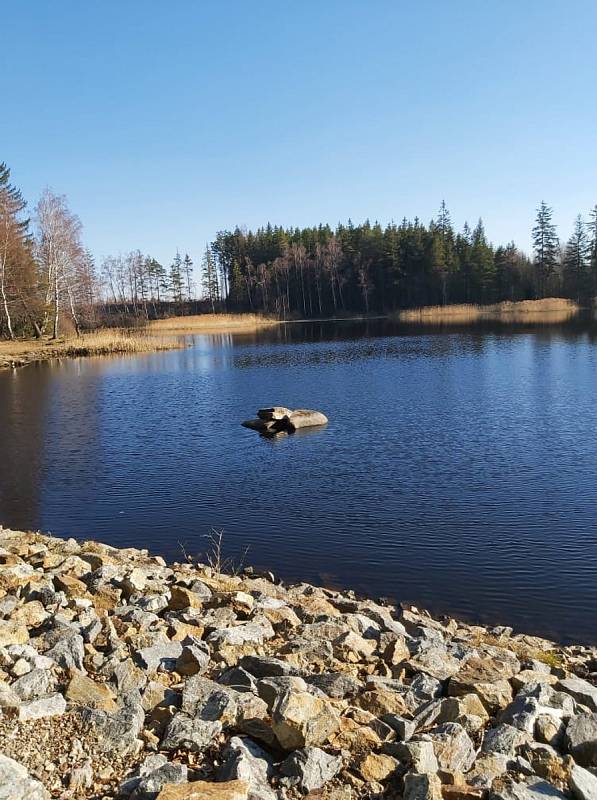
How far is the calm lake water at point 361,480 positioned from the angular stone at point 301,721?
5273 millimetres

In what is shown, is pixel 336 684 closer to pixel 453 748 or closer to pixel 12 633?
pixel 453 748

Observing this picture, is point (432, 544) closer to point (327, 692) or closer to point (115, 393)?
point (327, 692)

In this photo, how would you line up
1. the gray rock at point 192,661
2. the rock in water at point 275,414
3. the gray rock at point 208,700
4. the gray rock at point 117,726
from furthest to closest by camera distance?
the rock in water at point 275,414 < the gray rock at point 192,661 < the gray rock at point 208,700 < the gray rock at point 117,726

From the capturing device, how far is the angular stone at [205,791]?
398 cm

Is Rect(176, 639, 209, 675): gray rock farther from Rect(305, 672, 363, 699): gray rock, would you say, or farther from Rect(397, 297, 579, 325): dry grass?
Rect(397, 297, 579, 325): dry grass

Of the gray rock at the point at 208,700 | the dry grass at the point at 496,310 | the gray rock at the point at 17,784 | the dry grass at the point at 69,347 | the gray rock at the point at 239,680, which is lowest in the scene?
the gray rock at the point at 239,680

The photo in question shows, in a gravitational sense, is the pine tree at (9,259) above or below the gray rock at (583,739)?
above

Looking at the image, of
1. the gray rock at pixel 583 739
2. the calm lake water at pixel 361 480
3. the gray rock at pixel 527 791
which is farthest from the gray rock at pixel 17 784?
the calm lake water at pixel 361 480

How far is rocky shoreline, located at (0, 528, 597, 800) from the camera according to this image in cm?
438

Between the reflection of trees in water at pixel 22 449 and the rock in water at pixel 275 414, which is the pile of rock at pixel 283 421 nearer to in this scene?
the rock in water at pixel 275 414

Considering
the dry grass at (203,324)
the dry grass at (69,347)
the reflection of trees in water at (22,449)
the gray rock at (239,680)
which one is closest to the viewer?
the gray rock at (239,680)

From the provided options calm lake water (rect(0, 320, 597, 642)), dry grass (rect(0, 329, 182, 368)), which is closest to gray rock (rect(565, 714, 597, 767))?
calm lake water (rect(0, 320, 597, 642))

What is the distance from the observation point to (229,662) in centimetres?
630

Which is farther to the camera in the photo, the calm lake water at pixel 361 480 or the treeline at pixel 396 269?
the treeline at pixel 396 269
